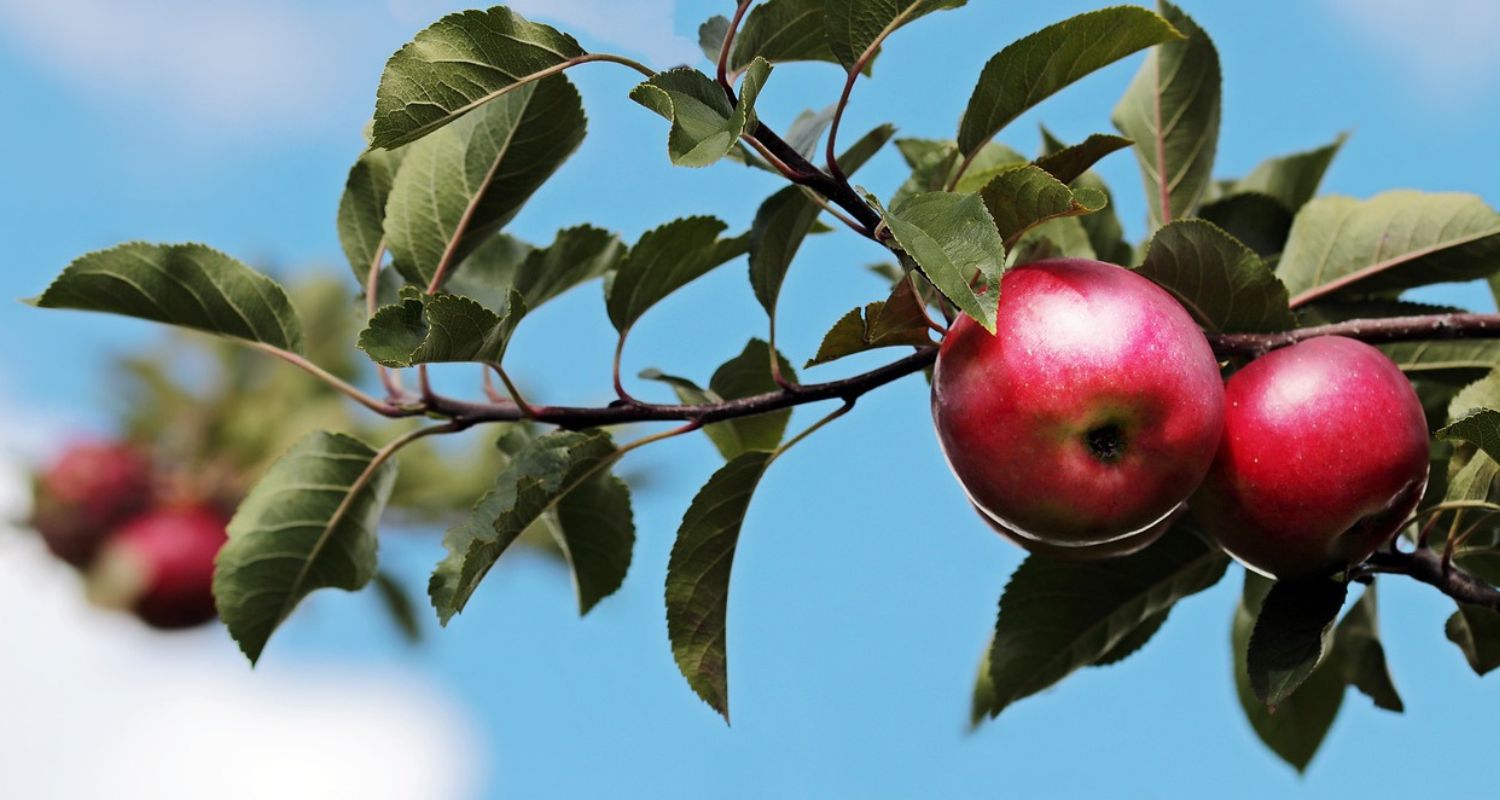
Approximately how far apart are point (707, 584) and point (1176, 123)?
729 mm

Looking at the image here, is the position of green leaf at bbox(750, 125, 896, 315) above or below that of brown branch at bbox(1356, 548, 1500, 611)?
above

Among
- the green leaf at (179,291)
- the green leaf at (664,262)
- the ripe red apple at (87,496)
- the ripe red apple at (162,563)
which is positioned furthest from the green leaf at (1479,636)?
the ripe red apple at (87,496)

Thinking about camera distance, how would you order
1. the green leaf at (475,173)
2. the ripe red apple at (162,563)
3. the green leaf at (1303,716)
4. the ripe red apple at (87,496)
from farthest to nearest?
the ripe red apple at (87,496)
the ripe red apple at (162,563)
the green leaf at (1303,716)
the green leaf at (475,173)

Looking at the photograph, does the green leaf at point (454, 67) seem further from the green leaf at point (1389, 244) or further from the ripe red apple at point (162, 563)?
the ripe red apple at point (162, 563)

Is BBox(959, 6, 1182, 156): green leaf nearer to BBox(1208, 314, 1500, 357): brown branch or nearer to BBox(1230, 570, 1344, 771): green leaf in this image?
BBox(1208, 314, 1500, 357): brown branch

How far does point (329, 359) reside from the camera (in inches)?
134

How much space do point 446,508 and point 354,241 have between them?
6.08ft

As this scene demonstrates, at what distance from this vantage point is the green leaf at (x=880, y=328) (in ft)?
3.59

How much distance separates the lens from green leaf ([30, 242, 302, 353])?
1.35 meters

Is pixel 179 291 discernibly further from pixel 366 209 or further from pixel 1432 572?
pixel 1432 572

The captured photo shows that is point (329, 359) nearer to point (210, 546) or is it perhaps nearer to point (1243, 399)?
point (210, 546)

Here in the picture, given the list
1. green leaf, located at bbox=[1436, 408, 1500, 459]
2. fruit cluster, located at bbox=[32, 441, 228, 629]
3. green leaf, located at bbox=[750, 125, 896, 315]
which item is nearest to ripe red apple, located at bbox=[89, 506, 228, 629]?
fruit cluster, located at bbox=[32, 441, 228, 629]

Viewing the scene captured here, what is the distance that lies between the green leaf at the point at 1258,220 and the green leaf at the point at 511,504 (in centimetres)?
75

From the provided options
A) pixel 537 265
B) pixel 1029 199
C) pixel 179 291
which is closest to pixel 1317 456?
pixel 1029 199
